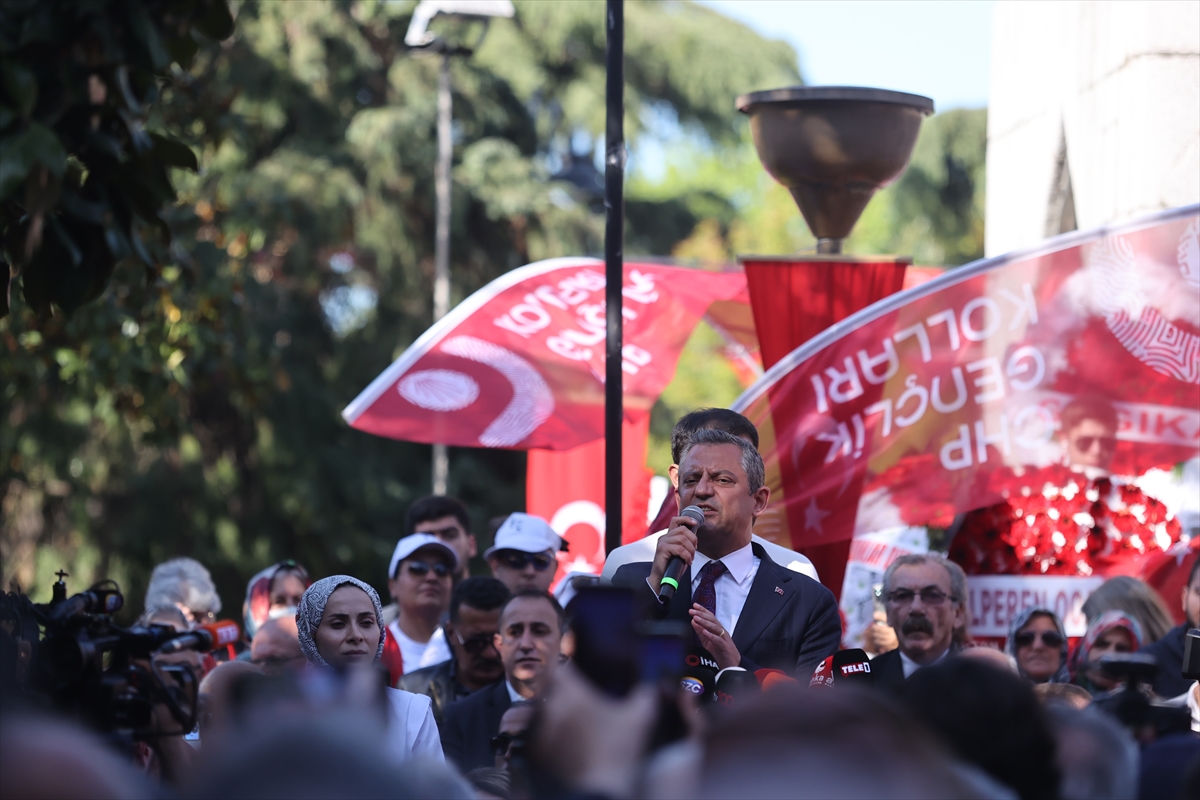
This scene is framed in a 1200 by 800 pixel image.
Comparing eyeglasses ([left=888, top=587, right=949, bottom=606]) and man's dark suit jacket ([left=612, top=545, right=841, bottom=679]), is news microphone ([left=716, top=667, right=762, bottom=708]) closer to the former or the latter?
man's dark suit jacket ([left=612, top=545, right=841, bottom=679])

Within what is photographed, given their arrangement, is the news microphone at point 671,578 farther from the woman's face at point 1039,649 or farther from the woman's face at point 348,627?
the woman's face at point 1039,649

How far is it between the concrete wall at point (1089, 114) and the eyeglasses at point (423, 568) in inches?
159

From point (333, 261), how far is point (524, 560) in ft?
44.6

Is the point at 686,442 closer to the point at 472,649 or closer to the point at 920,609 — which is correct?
the point at 920,609

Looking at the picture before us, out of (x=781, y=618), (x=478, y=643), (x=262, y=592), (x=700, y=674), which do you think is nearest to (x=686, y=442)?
(x=781, y=618)

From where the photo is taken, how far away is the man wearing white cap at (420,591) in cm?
655

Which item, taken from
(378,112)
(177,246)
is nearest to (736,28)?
(378,112)

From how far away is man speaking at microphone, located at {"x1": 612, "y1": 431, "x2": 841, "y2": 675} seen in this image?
411 cm

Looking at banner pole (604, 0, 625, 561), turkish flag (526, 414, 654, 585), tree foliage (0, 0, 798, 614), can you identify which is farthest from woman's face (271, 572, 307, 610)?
tree foliage (0, 0, 798, 614)

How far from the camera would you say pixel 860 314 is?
625 cm

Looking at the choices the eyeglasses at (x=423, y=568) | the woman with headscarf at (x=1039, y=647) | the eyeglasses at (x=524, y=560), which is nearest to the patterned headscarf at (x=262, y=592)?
the eyeglasses at (x=423, y=568)

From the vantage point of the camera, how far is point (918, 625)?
18.1 ft

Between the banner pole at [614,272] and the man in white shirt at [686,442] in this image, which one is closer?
the man in white shirt at [686,442]

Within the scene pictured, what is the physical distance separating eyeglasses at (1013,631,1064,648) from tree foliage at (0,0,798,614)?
11.5 metres
